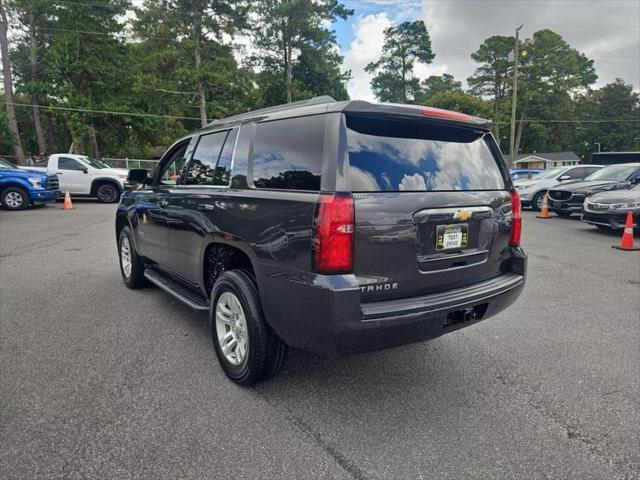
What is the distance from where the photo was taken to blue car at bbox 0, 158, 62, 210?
44.3 feet

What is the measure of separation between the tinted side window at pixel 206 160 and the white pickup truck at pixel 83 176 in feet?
44.8

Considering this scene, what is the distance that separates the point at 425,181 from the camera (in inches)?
102

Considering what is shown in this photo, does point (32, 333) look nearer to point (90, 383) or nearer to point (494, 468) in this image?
point (90, 383)

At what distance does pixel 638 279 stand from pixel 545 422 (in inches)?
181

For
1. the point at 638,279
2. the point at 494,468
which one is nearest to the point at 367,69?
the point at 638,279

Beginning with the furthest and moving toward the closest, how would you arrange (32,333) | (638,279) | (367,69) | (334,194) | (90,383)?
(367,69) < (638,279) < (32,333) < (90,383) < (334,194)

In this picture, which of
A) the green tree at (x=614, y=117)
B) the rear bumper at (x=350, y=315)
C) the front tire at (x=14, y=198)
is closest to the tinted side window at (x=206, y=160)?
the rear bumper at (x=350, y=315)

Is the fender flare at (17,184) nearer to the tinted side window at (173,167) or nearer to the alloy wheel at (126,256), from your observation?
the alloy wheel at (126,256)

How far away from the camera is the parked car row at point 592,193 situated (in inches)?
356

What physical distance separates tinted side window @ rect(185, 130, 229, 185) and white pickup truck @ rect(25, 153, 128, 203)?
1364 cm

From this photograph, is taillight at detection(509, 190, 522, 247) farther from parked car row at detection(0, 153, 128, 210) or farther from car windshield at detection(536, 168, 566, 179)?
parked car row at detection(0, 153, 128, 210)

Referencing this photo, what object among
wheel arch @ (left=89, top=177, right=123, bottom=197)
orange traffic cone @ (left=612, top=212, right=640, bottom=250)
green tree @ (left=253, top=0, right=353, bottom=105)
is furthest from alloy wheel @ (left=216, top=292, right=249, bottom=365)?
green tree @ (left=253, top=0, right=353, bottom=105)

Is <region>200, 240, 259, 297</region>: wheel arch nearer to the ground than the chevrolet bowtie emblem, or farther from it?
nearer to the ground

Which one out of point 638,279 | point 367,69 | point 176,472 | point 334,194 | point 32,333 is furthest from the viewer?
point 367,69
